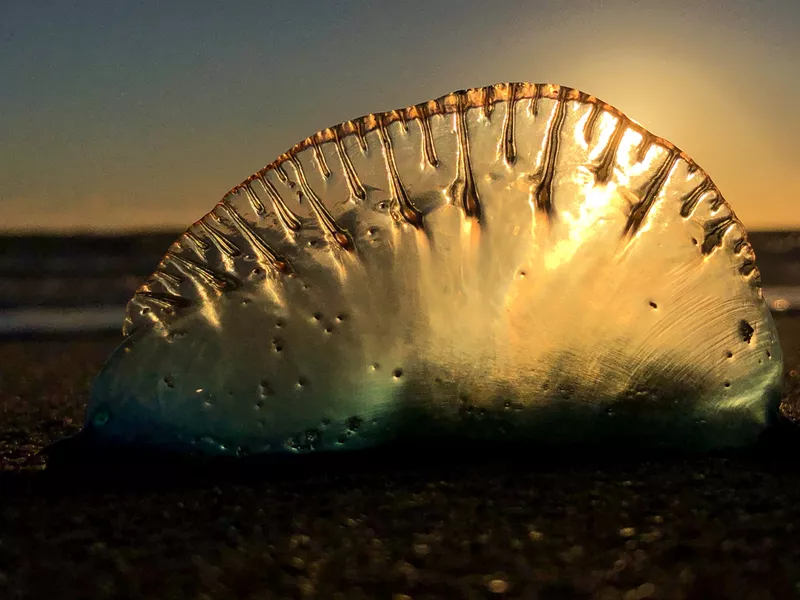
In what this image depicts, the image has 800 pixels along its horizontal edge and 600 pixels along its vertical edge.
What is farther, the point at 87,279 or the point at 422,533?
the point at 87,279

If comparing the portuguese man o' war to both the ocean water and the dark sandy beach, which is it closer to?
the dark sandy beach

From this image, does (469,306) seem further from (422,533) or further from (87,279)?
(87,279)

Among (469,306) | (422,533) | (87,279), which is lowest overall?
(422,533)

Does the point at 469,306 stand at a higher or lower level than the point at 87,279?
lower

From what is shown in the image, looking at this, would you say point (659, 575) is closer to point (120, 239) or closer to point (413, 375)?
point (413, 375)

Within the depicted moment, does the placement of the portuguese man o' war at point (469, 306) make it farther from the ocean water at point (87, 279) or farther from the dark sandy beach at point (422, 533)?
the ocean water at point (87, 279)

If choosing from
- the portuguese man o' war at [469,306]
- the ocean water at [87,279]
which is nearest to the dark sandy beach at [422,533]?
the portuguese man o' war at [469,306]

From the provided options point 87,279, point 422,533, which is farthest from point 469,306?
point 87,279
